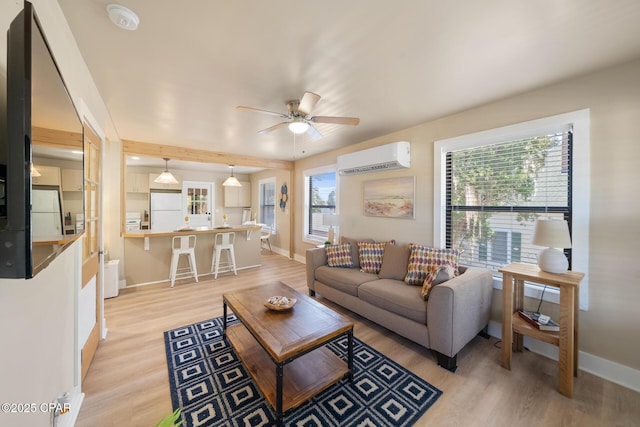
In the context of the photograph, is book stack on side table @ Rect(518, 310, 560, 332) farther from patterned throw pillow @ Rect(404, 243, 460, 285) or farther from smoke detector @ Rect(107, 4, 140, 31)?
smoke detector @ Rect(107, 4, 140, 31)

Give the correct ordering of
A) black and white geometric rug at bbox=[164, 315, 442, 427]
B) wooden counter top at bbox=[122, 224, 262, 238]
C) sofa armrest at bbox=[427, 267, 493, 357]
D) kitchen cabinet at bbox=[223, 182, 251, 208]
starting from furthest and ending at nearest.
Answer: kitchen cabinet at bbox=[223, 182, 251, 208] < wooden counter top at bbox=[122, 224, 262, 238] < sofa armrest at bbox=[427, 267, 493, 357] < black and white geometric rug at bbox=[164, 315, 442, 427]

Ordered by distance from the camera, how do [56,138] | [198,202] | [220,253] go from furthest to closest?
[198,202]
[220,253]
[56,138]

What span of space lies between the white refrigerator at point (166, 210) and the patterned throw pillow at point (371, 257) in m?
5.51

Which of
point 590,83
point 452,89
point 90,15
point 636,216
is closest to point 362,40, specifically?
point 452,89

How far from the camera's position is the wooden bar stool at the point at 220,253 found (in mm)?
4418

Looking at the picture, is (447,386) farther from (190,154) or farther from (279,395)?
(190,154)

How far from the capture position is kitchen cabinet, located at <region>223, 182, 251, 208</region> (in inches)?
303

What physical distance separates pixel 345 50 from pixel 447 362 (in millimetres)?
2671

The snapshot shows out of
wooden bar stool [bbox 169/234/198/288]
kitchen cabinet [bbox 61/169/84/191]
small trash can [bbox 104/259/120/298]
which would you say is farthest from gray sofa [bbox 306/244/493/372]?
small trash can [bbox 104/259/120/298]

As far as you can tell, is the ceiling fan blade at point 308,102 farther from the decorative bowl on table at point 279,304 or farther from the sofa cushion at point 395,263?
the sofa cushion at point 395,263

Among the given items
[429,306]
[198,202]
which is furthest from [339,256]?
[198,202]

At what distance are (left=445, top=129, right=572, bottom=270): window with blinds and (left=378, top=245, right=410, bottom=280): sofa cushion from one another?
2.06ft

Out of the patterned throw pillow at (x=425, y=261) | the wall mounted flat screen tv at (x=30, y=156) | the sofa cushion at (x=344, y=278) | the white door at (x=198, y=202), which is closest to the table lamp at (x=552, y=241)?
the patterned throw pillow at (x=425, y=261)

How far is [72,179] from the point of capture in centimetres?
108
